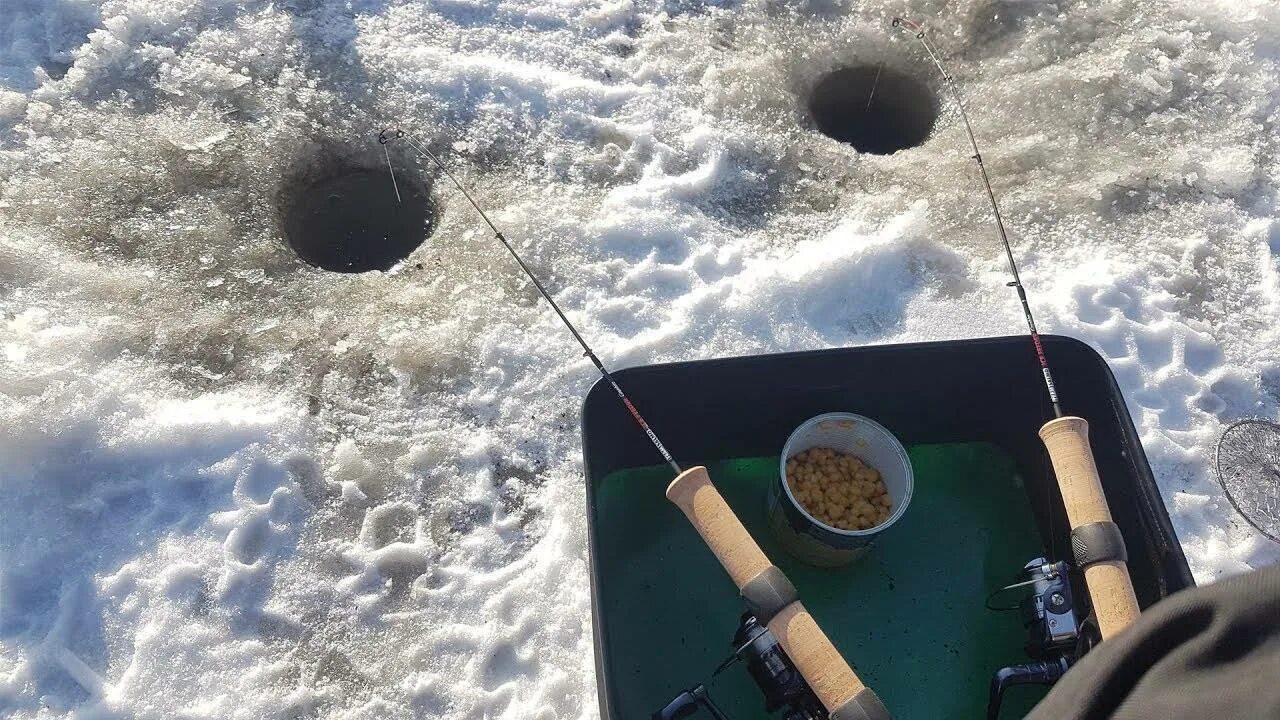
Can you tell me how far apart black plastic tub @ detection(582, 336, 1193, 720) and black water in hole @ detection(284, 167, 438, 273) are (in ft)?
5.07

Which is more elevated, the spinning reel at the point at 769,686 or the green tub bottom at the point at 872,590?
the spinning reel at the point at 769,686

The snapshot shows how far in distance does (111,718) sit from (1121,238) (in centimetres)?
391

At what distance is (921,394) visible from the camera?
7.28 feet

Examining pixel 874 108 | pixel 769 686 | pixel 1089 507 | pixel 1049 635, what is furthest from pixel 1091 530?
pixel 874 108

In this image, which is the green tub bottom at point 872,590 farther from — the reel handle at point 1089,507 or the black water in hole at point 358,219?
the black water in hole at point 358,219

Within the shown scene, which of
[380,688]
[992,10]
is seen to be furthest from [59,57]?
[992,10]

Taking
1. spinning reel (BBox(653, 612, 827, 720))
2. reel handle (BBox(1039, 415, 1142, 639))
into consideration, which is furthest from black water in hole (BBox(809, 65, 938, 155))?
spinning reel (BBox(653, 612, 827, 720))

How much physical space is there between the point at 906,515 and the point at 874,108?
2.12 m

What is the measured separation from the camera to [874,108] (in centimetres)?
359

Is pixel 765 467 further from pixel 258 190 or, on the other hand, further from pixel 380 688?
pixel 258 190

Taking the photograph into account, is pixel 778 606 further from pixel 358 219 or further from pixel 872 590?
pixel 358 219

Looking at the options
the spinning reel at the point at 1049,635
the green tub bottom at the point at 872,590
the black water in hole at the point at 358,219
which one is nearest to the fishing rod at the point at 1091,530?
the spinning reel at the point at 1049,635

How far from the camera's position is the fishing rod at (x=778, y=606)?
61.7 inches

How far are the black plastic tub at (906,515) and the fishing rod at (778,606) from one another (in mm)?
292
